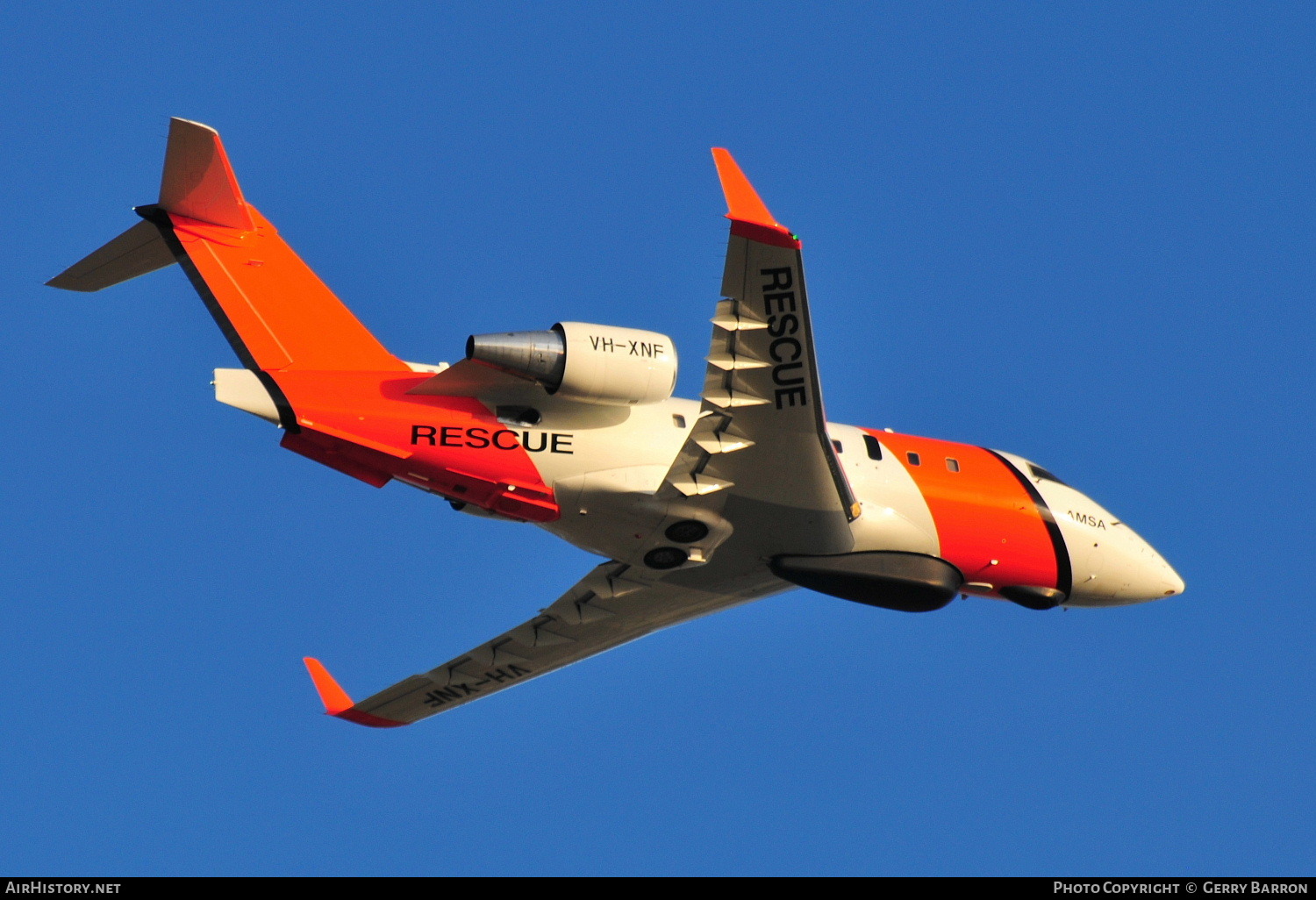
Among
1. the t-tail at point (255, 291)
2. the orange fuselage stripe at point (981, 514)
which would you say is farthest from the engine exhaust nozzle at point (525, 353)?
the orange fuselage stripe at point (981, 514)

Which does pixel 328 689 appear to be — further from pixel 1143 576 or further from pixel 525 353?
pixel 1143 576

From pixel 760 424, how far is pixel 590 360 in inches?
106

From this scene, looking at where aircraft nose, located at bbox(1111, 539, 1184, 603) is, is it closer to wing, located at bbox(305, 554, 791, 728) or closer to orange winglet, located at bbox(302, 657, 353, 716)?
wing, located at bbox(305, 554, 791, 728)

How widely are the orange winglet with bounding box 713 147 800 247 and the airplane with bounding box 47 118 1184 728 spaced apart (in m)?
0.03

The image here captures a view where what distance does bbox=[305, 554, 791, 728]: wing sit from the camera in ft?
95.2

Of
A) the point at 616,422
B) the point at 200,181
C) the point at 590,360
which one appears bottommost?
the point at 616,422

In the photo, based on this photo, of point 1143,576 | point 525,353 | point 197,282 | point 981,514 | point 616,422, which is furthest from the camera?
point 1143,576

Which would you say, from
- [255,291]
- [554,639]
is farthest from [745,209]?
[554,639]

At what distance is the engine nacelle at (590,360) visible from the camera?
76.7ft

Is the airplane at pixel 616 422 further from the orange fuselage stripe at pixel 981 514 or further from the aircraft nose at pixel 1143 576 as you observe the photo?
the aircraft nose at pixel 1143 576

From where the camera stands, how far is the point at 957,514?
27.8 meters

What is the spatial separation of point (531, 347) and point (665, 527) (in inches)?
156

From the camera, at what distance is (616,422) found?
25.0 metres

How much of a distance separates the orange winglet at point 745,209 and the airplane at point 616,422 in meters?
0.03
